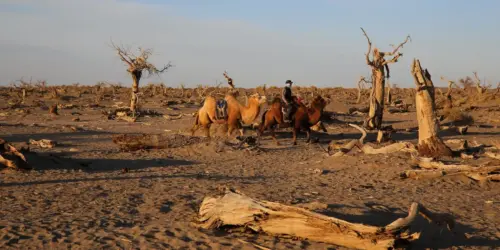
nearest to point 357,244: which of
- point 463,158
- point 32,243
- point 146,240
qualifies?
point 146,240

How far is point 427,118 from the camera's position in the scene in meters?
13.2

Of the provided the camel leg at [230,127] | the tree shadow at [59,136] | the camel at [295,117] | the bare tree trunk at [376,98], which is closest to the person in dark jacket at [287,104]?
the camel at [295,117]

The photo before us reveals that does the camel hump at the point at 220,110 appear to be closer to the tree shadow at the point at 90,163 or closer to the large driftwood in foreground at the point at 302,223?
the tree shadow at the point at 90,163

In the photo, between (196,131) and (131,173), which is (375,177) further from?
(196,131)

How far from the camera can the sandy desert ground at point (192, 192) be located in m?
6.03

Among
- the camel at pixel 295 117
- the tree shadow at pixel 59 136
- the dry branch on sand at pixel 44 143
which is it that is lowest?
the tree shadow at pixel 59 136

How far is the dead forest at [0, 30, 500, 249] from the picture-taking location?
234 inches

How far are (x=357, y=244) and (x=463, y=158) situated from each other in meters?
8.17

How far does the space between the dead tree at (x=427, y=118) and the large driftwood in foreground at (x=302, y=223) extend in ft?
22.0

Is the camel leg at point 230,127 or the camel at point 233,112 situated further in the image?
the camel leg at point 230,127

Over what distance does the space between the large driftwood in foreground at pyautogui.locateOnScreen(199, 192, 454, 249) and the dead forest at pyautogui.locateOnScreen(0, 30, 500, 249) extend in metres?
0.01

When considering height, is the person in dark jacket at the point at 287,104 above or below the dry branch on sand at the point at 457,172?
above

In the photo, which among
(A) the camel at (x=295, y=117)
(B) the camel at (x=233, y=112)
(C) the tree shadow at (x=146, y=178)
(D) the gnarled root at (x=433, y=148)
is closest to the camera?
(C) the tree shadow at (x=146, y=178)

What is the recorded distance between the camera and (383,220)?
6.76 m
